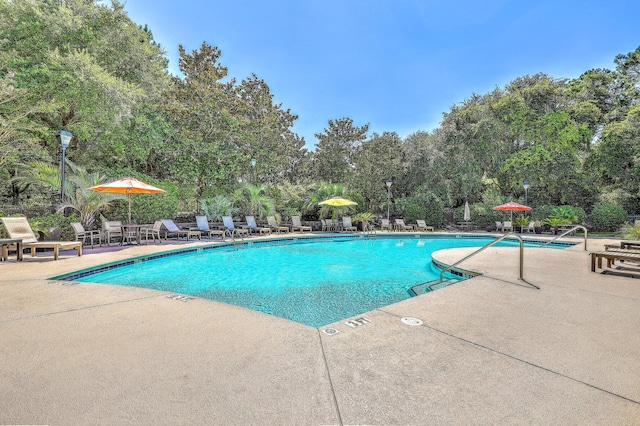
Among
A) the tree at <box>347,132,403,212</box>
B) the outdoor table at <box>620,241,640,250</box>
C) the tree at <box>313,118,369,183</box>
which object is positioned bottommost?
the outdoor table at <box>620,241,640,250</box>

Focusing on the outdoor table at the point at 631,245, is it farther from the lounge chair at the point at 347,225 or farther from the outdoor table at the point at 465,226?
the outdoor table at the point at 465,226

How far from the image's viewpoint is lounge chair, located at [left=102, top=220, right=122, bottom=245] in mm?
10434

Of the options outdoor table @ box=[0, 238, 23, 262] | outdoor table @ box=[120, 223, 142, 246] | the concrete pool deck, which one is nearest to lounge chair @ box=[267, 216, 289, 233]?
outdoor table @ box=[120, 223, 142, 246]

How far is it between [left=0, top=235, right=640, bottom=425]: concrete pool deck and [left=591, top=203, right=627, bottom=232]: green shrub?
18091 millimetres

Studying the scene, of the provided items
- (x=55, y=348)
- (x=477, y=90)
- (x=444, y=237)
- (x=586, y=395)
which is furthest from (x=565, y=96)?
(x=55, y=348)

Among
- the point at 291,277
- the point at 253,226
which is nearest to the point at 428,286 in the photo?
the point at 291,277

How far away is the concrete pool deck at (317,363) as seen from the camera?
1796 mm

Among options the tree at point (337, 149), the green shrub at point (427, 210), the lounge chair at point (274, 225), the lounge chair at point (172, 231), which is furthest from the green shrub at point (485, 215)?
the lounge chair at point (172, 231)

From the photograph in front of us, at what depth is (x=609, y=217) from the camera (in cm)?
1755

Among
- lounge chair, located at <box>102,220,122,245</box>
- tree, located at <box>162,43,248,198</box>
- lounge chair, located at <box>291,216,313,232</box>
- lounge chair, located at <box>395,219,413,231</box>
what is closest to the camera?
lounge chair, located at <box>102,220,122,245</box>

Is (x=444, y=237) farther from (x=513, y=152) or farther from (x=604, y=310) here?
(x=604, y=310)

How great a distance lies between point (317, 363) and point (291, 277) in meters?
4.94

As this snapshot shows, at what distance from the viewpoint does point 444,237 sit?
1688 cm

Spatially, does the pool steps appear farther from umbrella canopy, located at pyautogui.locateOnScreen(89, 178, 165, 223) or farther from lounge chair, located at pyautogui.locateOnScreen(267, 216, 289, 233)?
lounge chair, located at pyautogui.locateOnScreen(267, 216, 289, 233)
